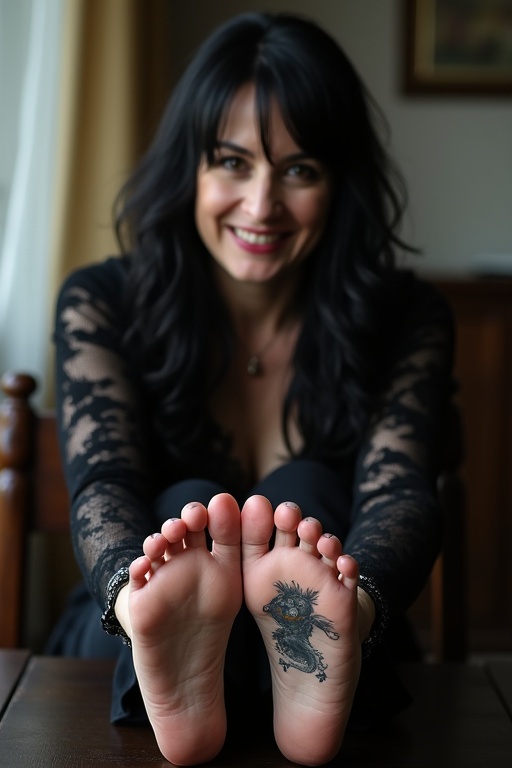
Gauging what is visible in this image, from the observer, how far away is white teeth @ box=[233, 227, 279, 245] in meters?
1.25

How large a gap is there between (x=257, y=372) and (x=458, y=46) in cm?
171

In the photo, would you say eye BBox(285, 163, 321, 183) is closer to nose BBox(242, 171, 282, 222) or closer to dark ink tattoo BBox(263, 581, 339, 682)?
nose BBox(242, 171, 282, 222)

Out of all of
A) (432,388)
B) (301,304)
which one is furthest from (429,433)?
(301,304)

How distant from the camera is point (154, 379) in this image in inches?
50.2

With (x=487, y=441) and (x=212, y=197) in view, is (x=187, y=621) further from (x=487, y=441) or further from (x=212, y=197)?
(x=487, y=441)

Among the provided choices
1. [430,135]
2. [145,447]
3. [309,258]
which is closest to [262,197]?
[309,258]

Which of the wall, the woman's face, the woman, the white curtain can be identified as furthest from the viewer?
the wall

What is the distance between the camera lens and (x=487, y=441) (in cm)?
248

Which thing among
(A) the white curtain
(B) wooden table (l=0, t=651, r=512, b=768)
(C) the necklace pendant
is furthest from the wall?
(B) wooden table (l=0, t=651, r=512, b=768)

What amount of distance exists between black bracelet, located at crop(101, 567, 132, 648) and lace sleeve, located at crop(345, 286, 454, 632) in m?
0.21

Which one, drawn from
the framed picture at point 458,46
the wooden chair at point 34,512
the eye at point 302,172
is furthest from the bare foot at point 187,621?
the framed picture at point 458,46

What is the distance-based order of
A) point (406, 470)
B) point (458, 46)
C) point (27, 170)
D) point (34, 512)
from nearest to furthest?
point (406, 470) < point (34, 512) < point (27, 170) < point (458, 46)

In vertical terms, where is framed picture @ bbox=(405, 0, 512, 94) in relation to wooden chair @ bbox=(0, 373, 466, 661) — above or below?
above

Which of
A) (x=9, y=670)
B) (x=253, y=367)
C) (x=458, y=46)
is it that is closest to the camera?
(x=9, y=670)
